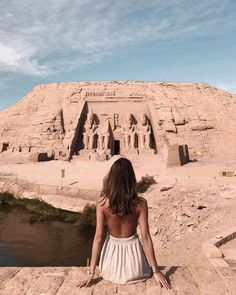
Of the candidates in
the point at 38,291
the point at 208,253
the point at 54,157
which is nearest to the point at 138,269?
the point at 38,291

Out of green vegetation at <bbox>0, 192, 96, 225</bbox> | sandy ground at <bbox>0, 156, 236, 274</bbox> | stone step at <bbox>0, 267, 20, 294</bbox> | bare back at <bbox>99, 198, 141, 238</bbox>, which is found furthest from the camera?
green vegetation at <bbox>0, 192, 96, 225</bbox>

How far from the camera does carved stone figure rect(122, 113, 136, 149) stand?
22078mm

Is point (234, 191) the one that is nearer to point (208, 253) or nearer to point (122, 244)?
point (208, 253)

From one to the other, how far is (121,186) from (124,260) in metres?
0.71

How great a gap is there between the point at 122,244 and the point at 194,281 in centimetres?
92

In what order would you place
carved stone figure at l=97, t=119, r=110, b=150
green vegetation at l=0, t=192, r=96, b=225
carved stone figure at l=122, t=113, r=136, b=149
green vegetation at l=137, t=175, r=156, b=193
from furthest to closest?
carved stone figure at l=122, t=113, r=136, b=149, carved stone figure at l=97, t=119, r=110, b=150, green vegetation at l=137, t=175, r=156, b=193, green vegetation at l=0, t=192, r=96, b=225

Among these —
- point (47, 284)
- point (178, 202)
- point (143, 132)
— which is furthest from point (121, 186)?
point (143, 132)

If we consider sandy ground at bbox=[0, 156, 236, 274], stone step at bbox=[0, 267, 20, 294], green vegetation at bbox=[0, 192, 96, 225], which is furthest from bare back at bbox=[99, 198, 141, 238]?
green vegetation at bbox=[0, 192, 96, 225]

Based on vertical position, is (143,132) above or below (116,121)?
below

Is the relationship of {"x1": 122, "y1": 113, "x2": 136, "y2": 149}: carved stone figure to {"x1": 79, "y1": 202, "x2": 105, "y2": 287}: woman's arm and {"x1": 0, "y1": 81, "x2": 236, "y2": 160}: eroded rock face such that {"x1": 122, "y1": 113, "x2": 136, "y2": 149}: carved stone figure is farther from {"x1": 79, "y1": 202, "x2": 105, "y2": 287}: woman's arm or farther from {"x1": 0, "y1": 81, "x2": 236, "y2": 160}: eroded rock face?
{"x1": 79, "y1": 202, "x2": 105, "y2": 287}: woman's arm

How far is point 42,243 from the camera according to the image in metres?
9.71

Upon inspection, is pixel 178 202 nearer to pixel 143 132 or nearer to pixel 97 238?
pixel 97 238

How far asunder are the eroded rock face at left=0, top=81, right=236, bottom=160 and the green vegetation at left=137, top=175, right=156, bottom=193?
317 inches

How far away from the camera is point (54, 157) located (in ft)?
67.9
